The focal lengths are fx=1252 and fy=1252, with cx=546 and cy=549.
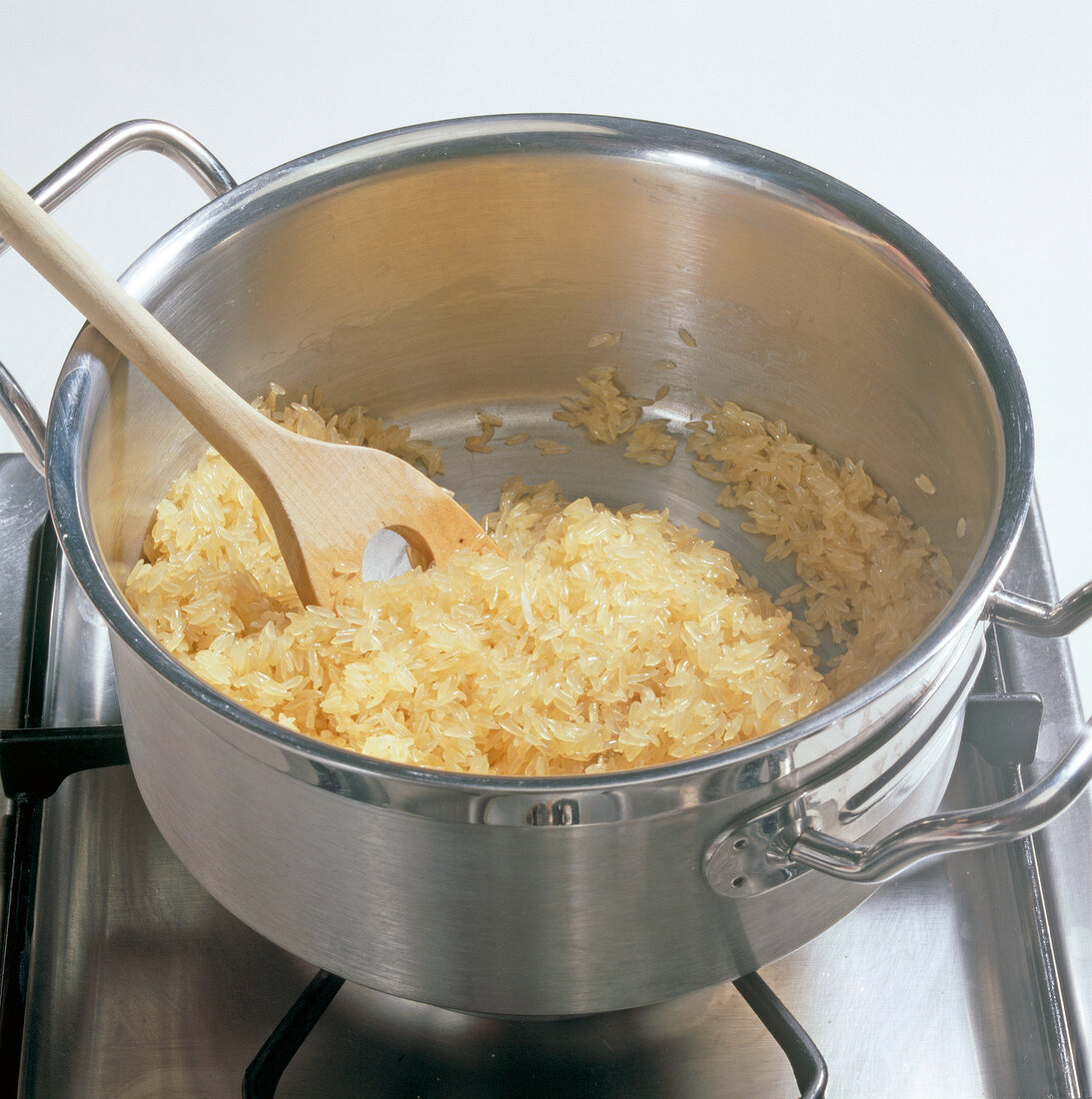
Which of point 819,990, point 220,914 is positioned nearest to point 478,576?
point 220,914

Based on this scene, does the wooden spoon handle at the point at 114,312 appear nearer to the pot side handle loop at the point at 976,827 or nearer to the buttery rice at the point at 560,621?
the buttery rice at the point at 560,621

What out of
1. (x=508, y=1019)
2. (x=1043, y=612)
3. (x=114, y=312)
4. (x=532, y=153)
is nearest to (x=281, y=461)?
(x=114, y=312)

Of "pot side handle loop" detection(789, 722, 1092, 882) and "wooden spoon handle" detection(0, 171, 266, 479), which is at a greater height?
"wooden spoon handle" detection(0, 171, 266, 479)

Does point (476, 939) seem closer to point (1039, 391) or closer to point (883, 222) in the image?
point (883, 222)

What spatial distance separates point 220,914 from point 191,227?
2.21 feet

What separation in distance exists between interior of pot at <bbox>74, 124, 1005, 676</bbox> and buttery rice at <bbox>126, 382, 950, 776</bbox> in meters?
0.05

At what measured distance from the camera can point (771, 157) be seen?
131cm

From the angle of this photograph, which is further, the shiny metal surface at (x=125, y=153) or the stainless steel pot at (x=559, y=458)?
the shiny metal surface at (x=125, y=153)

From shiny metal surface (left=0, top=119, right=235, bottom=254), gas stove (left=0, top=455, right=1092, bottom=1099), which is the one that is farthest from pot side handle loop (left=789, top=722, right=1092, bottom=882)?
shiny metal surface (left=0, top=119, right=235, bottom=254)

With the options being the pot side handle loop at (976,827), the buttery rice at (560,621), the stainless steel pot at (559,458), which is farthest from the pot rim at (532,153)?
the buttery rice at (560,621)

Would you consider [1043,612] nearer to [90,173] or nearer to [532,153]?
[532,153]

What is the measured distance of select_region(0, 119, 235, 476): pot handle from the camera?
1.19 meters

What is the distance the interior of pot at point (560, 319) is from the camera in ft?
4.13

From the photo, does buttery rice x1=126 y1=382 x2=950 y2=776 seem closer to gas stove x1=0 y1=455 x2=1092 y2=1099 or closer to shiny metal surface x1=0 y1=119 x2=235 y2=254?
gas stove x1=0 y1=455 x2=1092 y2=1099
